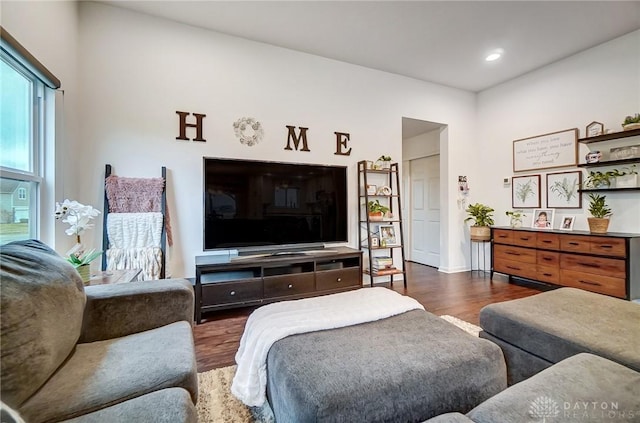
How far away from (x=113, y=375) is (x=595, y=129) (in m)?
4.88

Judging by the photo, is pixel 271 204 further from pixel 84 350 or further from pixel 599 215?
pixel 599 215

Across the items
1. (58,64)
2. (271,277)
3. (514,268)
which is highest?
(58,64)

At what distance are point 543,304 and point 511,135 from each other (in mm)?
3424

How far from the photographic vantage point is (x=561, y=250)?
10.8ft

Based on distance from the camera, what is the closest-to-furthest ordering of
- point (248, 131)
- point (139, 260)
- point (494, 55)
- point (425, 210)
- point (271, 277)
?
point (139, 260)
point (271, 277)
point (248, 131)
point (494, 55)
point (425, 210)

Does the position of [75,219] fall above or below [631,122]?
below

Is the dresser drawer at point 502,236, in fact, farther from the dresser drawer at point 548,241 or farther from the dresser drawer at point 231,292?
the dresser drawer at point 231,292

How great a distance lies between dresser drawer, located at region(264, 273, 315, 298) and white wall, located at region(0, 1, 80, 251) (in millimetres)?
1660

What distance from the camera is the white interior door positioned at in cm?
500

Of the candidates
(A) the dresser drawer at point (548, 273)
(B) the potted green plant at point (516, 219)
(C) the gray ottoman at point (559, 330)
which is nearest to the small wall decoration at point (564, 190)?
(B) the potted green plant at point (516, 219)

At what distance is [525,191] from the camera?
407 cm

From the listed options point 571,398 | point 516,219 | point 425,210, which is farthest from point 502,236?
point 571,398

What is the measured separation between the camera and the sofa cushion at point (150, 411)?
76cm

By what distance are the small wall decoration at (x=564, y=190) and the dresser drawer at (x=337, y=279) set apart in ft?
9.24
